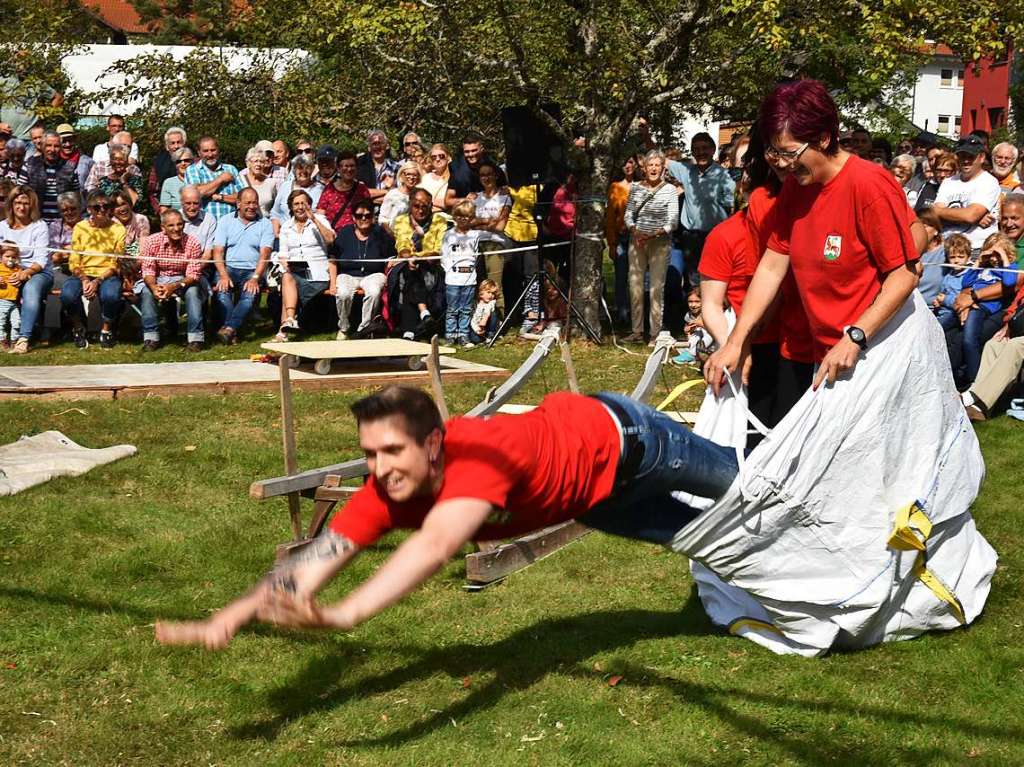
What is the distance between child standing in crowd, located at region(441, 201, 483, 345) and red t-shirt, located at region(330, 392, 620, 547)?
28.3ft

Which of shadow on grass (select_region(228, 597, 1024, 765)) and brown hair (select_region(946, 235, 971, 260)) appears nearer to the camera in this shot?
shadow on grass (select_region(228, 597, 1024, 765))

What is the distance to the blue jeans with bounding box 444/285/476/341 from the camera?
512 inches

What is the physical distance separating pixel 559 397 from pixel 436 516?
0.91m

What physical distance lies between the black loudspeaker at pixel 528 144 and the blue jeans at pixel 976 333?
4.64m

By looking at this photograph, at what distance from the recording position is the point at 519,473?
153 inches

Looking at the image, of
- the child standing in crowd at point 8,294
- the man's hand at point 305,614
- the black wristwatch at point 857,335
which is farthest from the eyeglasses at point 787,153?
the child standing in crowd at point 8,294

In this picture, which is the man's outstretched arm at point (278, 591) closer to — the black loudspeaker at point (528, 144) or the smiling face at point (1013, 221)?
the smiling face at point (1013, 221)

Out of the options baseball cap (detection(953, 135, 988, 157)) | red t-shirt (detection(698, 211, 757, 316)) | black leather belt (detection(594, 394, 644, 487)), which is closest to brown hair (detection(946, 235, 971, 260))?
baseball cap (detection(953, 135, 988, 157))

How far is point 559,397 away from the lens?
443cm

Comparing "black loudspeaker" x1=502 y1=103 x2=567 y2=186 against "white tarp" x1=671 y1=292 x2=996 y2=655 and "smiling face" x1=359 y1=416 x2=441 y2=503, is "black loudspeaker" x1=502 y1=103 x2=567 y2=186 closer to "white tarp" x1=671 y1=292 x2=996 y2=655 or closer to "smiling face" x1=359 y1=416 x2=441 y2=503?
"white tarp" x1=671 y1=292 x2=996 y2=655

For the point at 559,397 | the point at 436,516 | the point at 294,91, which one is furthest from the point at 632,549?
the point at 294,91

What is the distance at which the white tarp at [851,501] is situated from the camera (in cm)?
502

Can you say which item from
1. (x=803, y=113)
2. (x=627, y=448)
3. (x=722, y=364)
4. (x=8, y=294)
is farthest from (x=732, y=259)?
(x=8, y=294)

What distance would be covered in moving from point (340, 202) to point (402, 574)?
35.6ft
